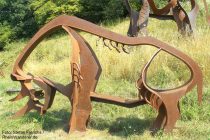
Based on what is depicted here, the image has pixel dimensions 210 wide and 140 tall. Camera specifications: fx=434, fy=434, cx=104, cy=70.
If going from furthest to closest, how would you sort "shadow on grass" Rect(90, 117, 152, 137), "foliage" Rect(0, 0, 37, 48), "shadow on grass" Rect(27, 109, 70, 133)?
1. "foliage" Rect(0, 0, 37, 48)
2. "shadow on grass" Rect(27, 109, 70, 133)
3. "shadow on grass" Rect(90, 117, 152, 137)

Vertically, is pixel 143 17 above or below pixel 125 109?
above

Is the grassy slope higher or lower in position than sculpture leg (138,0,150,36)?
lower

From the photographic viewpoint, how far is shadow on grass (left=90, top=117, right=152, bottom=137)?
5.96 m

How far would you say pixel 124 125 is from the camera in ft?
20.5

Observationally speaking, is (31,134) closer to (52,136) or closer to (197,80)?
(52,136)

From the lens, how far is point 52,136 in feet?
19.9

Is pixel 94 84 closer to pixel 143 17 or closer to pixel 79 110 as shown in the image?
pixel 79 110

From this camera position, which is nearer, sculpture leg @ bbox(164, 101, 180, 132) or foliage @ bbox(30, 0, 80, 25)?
sculpture leg @ bbox(164, 101, 180, 132)

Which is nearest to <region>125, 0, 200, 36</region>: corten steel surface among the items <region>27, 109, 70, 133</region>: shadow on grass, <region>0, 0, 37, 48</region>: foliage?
<region>27, 109, 70, 133</region>: shadow on grass

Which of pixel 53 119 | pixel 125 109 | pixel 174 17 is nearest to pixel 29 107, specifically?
pixel 53 119

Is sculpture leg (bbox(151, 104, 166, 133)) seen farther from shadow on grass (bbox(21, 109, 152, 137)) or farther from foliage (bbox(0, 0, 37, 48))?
foliage (bbox(0, 0, 37, 48))

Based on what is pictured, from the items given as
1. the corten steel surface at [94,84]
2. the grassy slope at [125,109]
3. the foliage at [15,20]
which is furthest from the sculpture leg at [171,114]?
the foliage at [15,20]

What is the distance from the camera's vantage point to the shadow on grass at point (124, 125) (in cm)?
596

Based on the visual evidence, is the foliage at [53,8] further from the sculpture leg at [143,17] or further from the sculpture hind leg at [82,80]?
the sculpture hind leg at [82,80]
